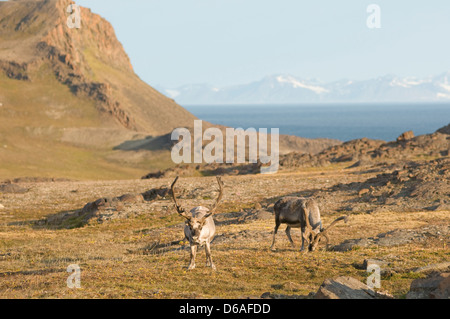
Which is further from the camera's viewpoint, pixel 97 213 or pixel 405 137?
pixel 405 137

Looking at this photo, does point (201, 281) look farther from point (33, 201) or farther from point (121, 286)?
point (33, 201)

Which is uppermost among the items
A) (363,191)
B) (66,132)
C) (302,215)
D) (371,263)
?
(66,132)

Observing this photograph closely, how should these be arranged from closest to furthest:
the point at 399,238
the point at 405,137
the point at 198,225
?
the point at 198,225, the point at 399,238, the point at 405,137

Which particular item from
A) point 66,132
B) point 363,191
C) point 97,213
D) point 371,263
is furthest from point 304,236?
point 66,132

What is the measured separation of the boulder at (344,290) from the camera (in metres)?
15.3

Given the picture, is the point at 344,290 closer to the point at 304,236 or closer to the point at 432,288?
the point at 432,288

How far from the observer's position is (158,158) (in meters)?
137

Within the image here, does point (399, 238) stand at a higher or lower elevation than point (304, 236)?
lower

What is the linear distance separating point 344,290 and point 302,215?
10627 millimetres

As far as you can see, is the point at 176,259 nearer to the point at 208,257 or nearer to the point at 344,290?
the point at 208,257

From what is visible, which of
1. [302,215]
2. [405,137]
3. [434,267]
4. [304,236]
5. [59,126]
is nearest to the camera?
[434,267]

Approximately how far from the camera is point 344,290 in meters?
15.9

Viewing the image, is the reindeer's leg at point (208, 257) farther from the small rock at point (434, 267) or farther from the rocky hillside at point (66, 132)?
the rocky hillside at point (66, 132)
